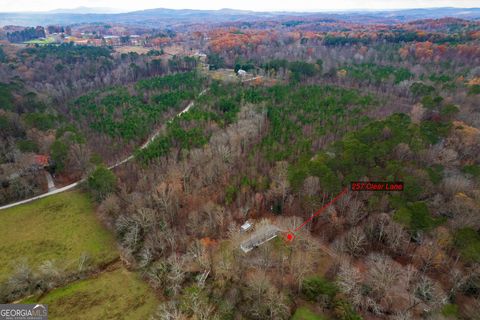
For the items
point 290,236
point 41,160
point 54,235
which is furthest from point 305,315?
point 41,160

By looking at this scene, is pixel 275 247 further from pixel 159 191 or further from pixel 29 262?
pixel 29 262

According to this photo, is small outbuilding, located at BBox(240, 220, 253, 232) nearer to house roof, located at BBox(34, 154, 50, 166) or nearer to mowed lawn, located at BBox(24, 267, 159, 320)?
mowed lawn, located at BBox(24, 267, 159, 320)

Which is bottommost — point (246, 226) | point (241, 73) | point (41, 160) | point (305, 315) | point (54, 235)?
point (54, 235)

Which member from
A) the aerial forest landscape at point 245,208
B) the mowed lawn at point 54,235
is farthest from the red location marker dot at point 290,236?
the mowed lawn at point 54,235

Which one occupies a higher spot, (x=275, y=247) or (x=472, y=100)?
(x=472, y=100)

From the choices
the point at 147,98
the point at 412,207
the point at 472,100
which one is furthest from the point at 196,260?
the point at 472,100

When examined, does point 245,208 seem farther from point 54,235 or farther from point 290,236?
point 54,235
